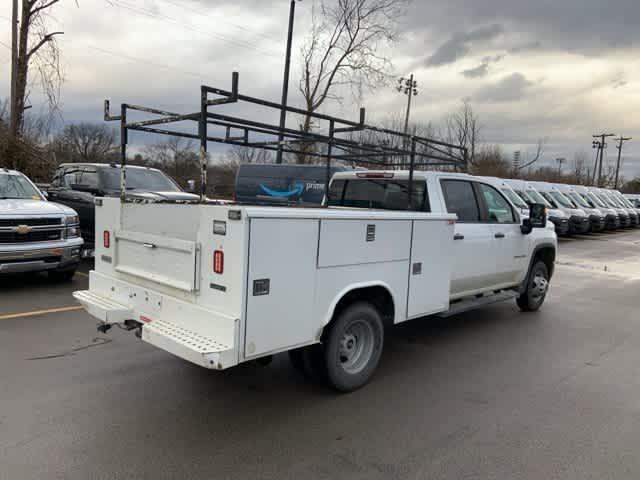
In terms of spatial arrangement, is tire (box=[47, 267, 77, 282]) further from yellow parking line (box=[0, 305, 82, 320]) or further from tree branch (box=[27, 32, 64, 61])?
tree branch (box=[27, 32, 64, 61])

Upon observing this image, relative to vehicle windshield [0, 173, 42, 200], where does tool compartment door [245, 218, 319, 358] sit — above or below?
below

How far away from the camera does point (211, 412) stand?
391 centimetres

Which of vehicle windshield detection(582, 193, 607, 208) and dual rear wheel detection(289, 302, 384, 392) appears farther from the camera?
vehicle windshield detection(582, 193, 607, 208)

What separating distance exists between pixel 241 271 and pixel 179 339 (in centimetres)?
69

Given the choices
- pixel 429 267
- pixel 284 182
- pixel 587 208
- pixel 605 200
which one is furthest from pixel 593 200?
pixel 429 267

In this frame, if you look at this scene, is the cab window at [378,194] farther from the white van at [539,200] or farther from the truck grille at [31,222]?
the white van at [539,200]

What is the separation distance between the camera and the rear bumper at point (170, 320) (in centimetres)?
334

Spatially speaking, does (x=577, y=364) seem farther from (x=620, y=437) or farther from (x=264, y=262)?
(x=264, y=262)

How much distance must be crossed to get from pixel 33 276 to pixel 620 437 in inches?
358

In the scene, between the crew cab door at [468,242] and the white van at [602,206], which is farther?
the white van at [602,206]

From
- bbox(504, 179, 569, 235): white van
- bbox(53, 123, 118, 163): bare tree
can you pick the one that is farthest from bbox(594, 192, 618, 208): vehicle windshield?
bbox(53, 123, 118, 163): bare tree

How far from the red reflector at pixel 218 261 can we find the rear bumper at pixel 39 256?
17.6 ft

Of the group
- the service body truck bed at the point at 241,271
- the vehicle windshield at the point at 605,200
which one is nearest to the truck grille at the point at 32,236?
the service body truck bed at the point at 241,271

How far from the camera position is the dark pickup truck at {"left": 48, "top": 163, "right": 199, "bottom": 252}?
33.1 feet
